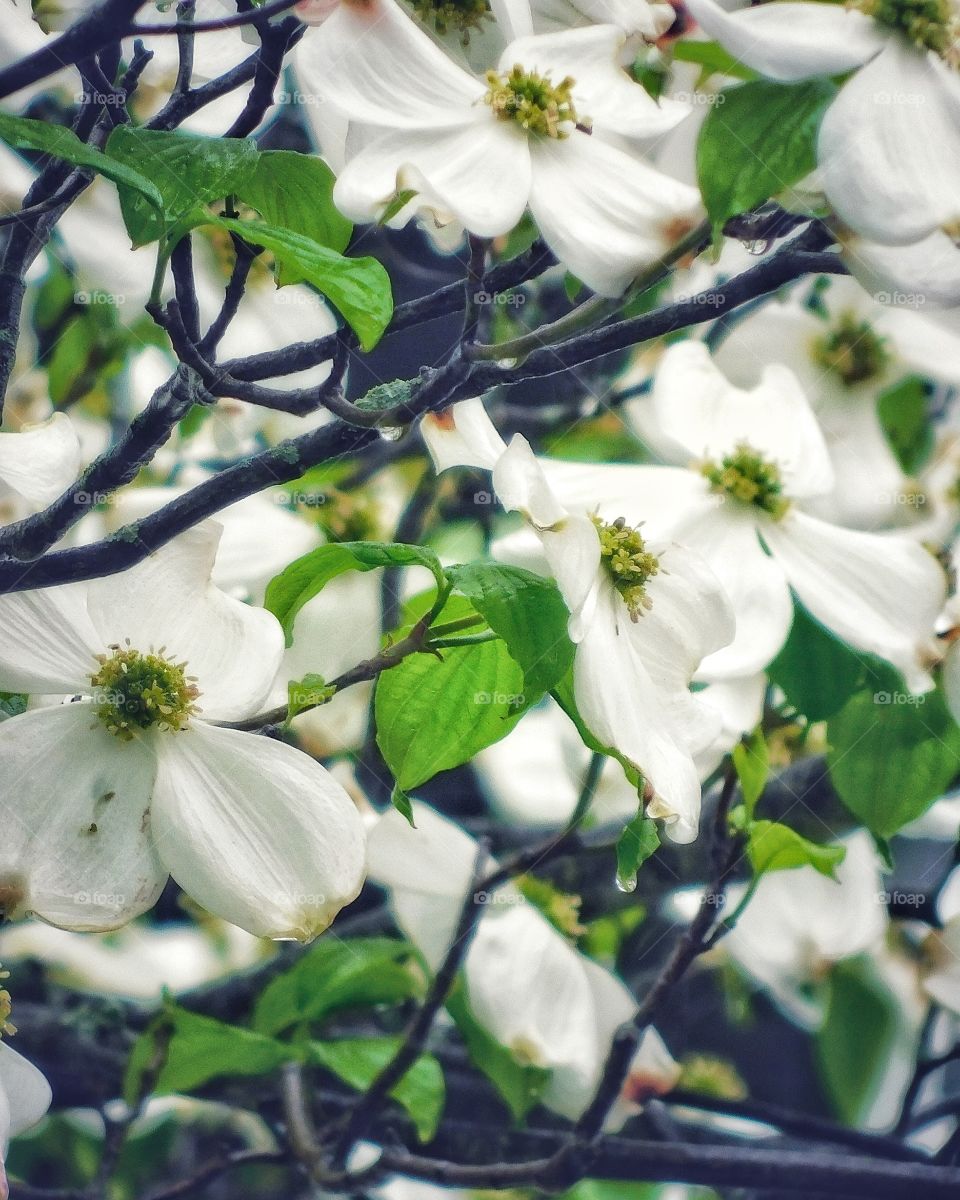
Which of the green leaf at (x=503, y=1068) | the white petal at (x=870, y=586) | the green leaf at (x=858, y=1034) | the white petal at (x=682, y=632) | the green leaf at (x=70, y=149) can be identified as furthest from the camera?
the green leaf at (x=858, y=1034)

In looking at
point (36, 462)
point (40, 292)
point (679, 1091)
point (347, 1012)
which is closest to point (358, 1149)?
point (347, 1012)

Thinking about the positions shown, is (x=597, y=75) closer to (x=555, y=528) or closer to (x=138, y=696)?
(x=555, y=528)

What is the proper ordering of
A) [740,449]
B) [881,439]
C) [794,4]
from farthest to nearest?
[881,439] → [740,449] → [794,4]

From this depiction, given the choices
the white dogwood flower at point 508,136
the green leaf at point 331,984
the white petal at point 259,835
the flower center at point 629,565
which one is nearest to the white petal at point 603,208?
the white dogwood flower at point 508,136

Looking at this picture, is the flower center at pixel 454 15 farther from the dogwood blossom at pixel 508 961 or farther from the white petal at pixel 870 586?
the dogwood blossom at pixel 508 961

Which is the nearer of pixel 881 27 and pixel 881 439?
pixel 881 27

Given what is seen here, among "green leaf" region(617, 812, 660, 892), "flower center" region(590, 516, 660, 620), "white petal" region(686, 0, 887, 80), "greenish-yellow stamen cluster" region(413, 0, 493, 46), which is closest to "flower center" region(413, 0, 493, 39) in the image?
"greenish-yellow stamen cluster" region(413, 0, 493, 46)

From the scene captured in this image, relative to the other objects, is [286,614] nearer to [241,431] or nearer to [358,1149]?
[241,431]

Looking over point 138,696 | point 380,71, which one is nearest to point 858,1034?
point 138,696
